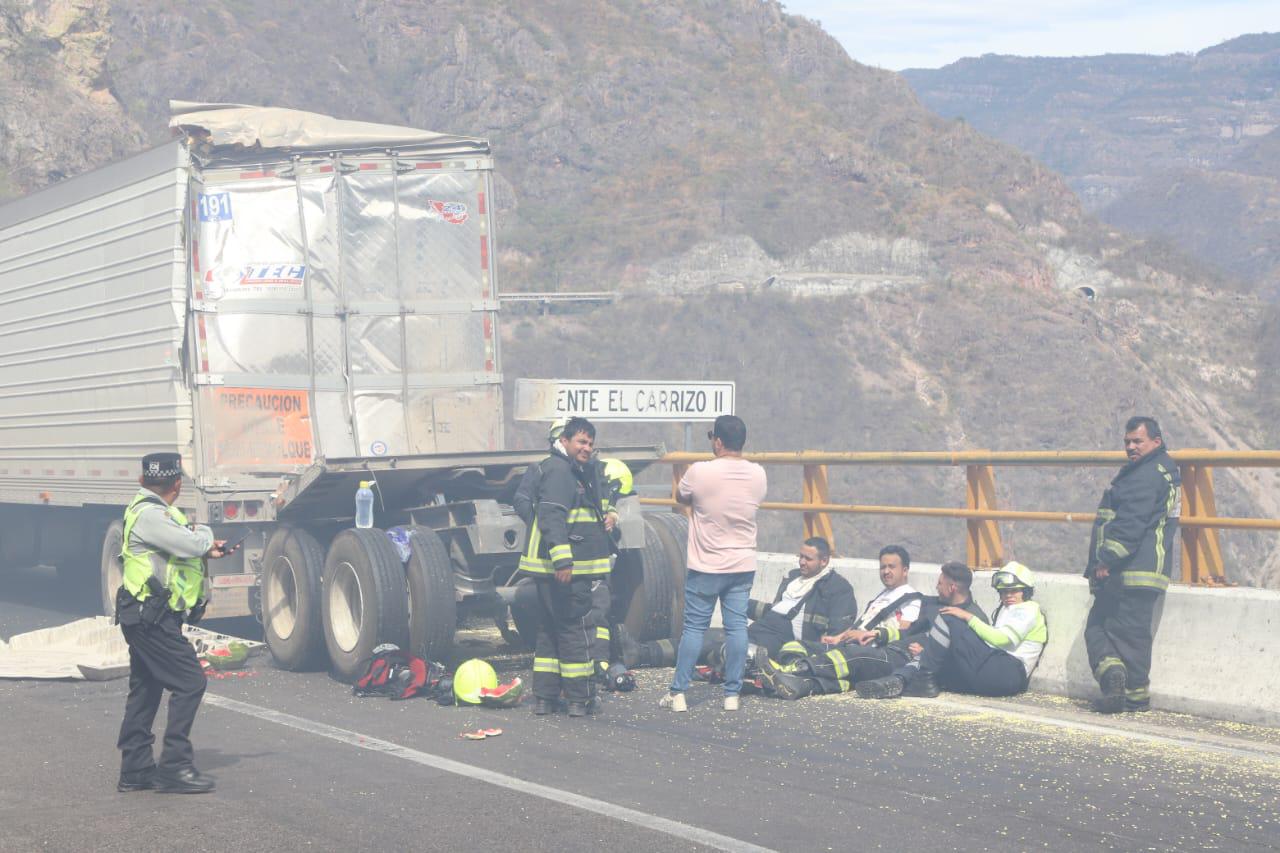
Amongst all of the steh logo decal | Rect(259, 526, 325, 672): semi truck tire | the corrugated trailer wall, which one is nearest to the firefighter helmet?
Rect(259, 526, 325, 672): semi truck tire

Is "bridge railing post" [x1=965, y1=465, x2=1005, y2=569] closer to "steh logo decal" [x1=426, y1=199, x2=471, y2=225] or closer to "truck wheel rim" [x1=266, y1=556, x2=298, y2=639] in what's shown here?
"truck wheel rim" [x1=266, y1=556, x2=298, y2=639]

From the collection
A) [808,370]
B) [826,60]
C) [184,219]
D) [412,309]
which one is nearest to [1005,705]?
[412,309]

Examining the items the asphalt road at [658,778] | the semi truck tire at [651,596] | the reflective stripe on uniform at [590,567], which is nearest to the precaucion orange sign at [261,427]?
the asphalt road at [658,778]

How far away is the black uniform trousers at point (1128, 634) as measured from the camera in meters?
8.84

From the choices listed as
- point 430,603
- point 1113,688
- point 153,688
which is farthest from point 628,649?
point 153,688

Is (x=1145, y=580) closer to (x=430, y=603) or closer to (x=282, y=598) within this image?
(x=430, y=603)

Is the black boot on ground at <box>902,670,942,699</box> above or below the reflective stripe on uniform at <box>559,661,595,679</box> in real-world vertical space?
below

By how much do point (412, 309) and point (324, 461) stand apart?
9.01ft

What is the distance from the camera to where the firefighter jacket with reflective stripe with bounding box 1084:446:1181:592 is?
28.8ft

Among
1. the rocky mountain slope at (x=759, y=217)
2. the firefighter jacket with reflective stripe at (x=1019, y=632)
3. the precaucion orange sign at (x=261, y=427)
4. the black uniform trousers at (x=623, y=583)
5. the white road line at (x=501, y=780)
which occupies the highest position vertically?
the rocky mountain slope at (x=759, y=217)

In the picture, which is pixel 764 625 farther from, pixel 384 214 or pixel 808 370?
pixel 808 370

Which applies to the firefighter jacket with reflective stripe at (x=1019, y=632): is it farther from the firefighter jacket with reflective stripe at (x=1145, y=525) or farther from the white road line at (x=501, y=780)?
the white road line at (x=501, y=780)

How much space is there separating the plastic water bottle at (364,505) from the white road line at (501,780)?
6.00ft

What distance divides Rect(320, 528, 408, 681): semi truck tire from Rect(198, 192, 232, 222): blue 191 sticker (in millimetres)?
3261
